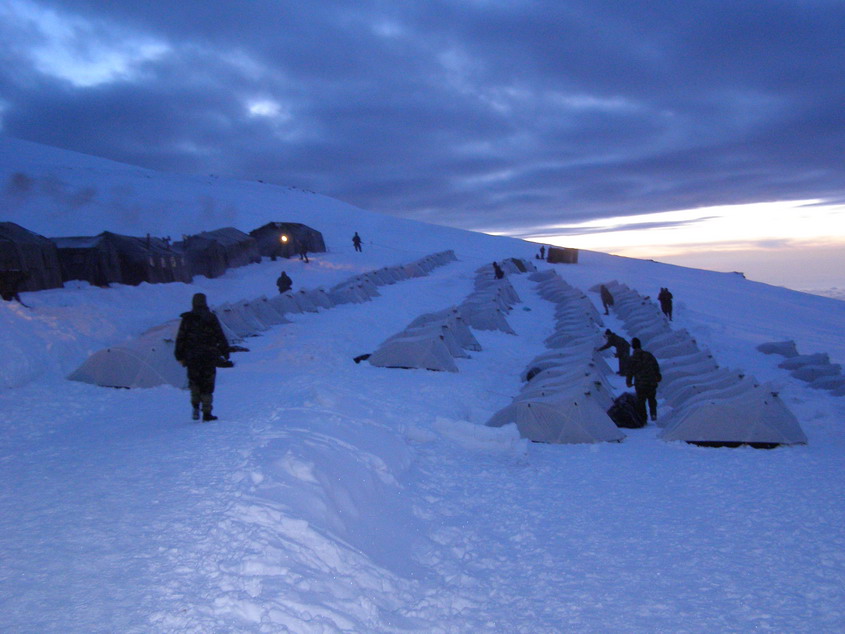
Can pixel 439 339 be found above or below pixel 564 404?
above

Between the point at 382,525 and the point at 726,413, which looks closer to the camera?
the point at 382,525

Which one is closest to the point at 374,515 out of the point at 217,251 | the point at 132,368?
the point at 132,368

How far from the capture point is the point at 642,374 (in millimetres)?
11430

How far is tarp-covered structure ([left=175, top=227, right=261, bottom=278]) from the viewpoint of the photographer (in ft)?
108

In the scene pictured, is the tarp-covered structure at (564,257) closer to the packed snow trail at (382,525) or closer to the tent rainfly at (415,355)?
the tent rainfly at (415,355)

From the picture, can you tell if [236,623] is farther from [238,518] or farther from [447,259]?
[447,259]

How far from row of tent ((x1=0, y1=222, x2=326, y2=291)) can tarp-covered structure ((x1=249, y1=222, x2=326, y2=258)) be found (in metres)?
0.13

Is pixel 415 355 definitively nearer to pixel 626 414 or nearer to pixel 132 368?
pixel 626 414

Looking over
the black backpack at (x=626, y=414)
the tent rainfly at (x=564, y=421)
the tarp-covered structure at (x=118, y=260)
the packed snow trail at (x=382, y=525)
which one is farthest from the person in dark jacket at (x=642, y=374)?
the tarp-covered structure at (x=118, y=260)

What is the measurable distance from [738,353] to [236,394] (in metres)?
17.8

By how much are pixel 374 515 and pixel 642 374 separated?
691 cm

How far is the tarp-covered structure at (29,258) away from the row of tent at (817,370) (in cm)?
2366

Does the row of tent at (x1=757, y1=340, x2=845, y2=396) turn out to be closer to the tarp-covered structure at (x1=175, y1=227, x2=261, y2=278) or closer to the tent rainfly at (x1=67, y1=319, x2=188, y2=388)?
the tent rainfly at (x1=67, y1=319, x2=188, y2=388)

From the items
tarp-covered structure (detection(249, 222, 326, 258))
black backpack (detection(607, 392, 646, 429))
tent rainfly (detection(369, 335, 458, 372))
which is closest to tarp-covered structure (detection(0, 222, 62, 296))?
tent rainfly (detection(369, 335, 458, 372))
